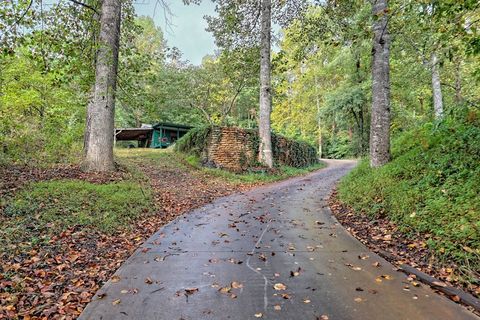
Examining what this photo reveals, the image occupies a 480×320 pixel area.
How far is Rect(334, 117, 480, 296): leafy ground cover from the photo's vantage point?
3355 mm

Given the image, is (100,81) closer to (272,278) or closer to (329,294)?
(272,278)

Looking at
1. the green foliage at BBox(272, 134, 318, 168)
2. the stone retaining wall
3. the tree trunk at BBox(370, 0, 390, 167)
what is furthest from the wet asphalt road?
the green foliage at BBox(272, 134, 318, 168)

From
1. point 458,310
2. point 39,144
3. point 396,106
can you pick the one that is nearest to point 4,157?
point 39,144

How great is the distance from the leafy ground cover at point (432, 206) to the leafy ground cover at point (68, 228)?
3691 millimetres

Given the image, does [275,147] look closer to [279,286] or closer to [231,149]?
[231,149]

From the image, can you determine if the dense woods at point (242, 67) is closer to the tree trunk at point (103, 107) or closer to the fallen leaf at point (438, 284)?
the tree trunk at point (103, 107)

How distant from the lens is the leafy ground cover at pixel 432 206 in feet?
11.0

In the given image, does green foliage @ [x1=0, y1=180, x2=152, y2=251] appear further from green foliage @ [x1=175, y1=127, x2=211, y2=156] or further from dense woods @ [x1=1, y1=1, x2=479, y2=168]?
green foliage @ [x1=175, y1=127, x2=211, y2=156]

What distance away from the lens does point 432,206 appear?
13.7 ft

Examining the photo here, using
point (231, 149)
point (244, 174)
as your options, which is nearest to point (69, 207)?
point (244, 174)

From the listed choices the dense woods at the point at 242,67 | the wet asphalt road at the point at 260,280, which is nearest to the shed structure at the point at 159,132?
the dense woods at the point at 242,67

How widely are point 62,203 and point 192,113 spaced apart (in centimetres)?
2110

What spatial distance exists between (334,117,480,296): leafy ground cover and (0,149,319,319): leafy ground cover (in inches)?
145

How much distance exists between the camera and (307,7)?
12883 millimetres
